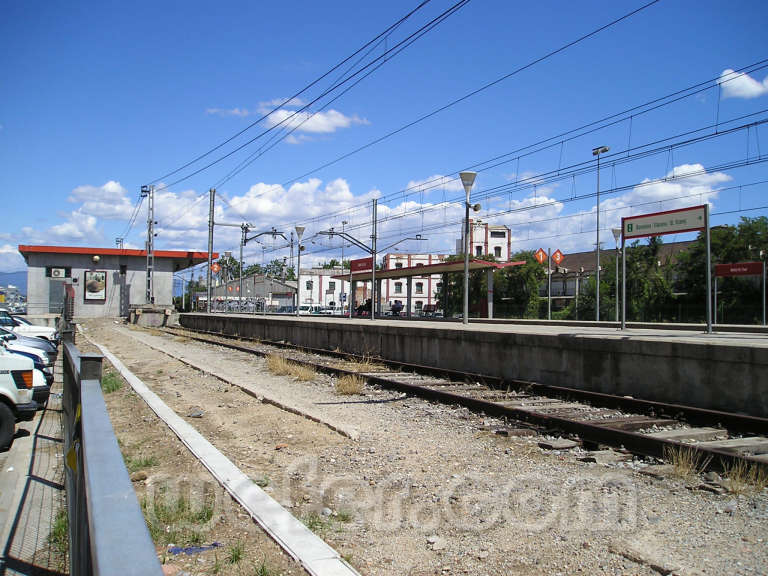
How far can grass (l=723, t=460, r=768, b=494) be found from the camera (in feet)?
18.7

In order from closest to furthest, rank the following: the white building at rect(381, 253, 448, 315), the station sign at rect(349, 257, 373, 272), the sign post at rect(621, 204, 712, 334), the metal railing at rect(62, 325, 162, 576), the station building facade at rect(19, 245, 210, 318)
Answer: the metal railing at rect(62, 325, 162, 576) < the sign post at rect(621, 204, 712, 334) < the station sign at rect(349, 257, 373, 272) < the station building facade at rect(19, 245, 210, 318) < the white building at rect(381, 253, 448, 315)

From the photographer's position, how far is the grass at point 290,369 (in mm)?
15281

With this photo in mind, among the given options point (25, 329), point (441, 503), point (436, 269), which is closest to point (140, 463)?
point (441, 503)

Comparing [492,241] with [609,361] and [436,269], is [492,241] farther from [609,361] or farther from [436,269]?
[609,361]

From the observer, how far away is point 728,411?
31.4ft

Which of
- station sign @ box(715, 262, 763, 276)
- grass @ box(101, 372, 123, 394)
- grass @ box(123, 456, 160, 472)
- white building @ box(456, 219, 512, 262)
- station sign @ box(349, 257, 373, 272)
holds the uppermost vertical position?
white building @ box(456, 219, 512, 262)

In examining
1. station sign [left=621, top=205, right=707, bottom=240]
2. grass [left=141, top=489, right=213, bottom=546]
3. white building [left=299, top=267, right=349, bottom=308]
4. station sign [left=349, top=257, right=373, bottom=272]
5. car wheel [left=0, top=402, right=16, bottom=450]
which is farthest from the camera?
white building [left=299, top=267, right=349, bottom=308]

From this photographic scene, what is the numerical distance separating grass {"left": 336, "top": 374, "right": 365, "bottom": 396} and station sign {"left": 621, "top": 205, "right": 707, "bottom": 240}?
277 inches

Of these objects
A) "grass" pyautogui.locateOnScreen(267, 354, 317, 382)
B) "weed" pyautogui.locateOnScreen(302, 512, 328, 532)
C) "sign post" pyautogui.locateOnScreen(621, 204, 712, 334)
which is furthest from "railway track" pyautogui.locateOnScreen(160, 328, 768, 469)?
"weed" pyautogui.locateOnScreen(302, 512, 328, 532)

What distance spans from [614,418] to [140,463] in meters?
6.55

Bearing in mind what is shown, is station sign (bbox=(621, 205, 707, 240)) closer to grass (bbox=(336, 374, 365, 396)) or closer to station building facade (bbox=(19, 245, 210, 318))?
grass (bbox=(336, 374, 365, 396))

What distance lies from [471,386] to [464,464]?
258 inches

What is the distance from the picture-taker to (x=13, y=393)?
8484 millimetres

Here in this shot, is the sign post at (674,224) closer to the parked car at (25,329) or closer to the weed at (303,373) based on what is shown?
the weed at (303,373)
